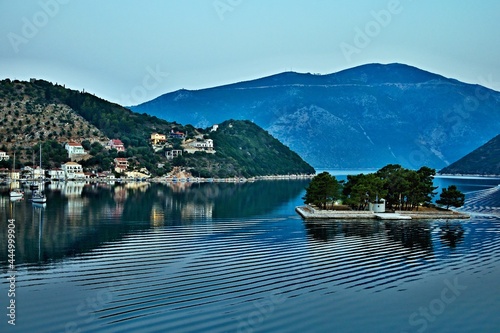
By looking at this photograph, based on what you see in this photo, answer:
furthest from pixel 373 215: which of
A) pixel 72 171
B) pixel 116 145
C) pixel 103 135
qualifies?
pixel 103 135

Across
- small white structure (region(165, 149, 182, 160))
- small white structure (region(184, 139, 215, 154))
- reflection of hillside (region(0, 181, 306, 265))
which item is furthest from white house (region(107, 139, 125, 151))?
→ reflection of hillside (region(0, 181, 306, 265))

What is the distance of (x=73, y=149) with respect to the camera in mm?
101000

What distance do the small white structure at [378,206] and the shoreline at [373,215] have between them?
644 mm

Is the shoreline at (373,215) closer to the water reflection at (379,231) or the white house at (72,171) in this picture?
the water reflection at (379,231)

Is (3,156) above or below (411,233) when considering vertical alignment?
above

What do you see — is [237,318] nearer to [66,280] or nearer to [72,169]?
[66,280]

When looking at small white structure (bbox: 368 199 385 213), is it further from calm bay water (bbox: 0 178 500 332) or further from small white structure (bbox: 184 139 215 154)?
small white structure (bbox: 184 139 215 154)

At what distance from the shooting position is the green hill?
103438mm

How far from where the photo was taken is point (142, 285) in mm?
17609

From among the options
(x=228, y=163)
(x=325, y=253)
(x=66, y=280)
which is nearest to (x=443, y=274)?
(x=325, y=253)

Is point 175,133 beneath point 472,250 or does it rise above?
above

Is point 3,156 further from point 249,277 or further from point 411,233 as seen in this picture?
point 249,277

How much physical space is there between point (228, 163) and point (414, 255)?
95.0 metres

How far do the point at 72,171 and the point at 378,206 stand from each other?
6587 cm
